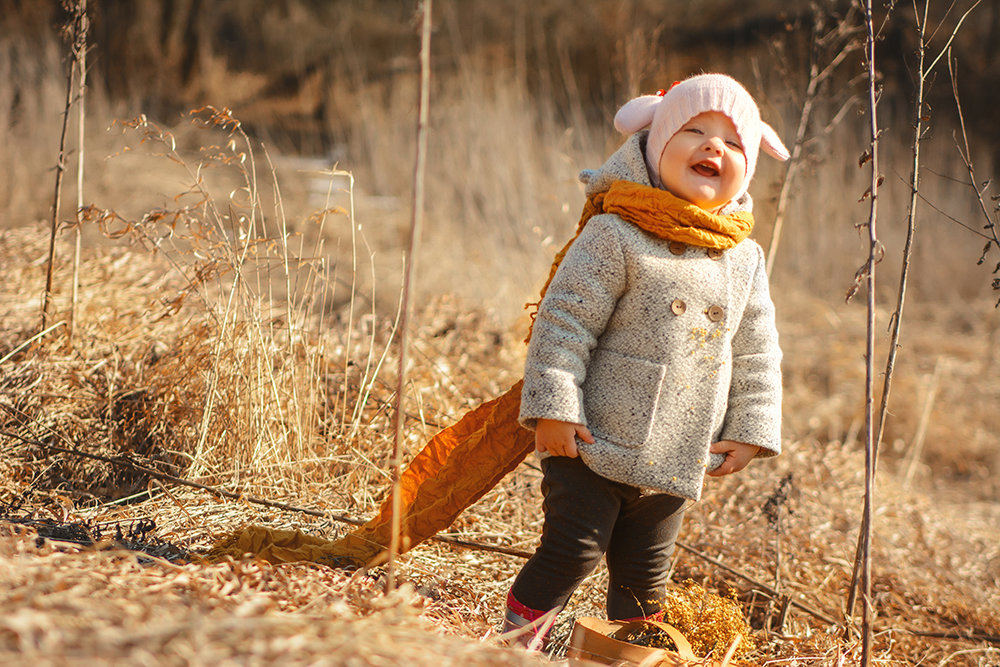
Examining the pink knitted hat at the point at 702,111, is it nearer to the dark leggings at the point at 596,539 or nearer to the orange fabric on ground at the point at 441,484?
the orange fabric on ground at the point at 441,484

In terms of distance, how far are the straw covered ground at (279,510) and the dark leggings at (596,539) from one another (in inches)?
8.2

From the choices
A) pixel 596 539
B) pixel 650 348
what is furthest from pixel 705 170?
A: pixel 596 539

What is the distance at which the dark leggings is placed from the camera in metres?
1.71

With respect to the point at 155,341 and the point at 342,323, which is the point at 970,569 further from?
the point at 155,341

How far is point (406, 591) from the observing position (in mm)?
1422

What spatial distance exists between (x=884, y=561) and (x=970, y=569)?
38cm

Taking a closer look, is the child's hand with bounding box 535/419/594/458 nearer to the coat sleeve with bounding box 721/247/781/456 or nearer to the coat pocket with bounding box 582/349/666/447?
the coat pocket with bounding box 582/349/666/447

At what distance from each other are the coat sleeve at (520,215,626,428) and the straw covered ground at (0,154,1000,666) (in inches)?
18.1

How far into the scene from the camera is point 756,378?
70.2 inches

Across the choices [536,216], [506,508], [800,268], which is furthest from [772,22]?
[506,508]

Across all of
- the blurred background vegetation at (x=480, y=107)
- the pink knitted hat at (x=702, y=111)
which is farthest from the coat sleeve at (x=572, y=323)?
the blurred background vegetation at (x=480, y=107)

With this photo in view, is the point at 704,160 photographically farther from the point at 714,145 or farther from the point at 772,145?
the point at 772,145

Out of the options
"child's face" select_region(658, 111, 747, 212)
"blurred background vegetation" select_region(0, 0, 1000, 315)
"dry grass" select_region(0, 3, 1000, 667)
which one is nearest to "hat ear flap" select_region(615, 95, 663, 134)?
"child's face" select_region(658, 111, 747, 212)

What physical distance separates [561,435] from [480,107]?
18.0ft
